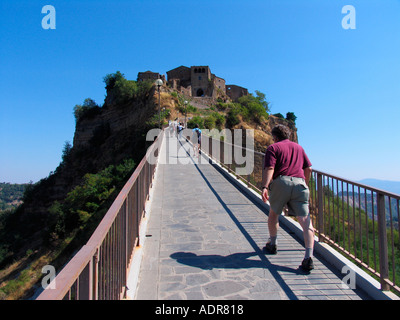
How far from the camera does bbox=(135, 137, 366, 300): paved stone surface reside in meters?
3.38

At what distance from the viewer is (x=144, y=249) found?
471 centimetres

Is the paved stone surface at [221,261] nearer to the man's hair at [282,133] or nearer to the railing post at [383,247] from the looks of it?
the railing post at [383,247]

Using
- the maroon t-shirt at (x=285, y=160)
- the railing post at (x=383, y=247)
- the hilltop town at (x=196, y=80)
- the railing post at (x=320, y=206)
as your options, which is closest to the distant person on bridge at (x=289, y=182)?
the maroon t-shirt at (x=285, y=160)

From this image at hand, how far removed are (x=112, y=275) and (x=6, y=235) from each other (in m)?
57.9

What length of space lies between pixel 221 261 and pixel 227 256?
210 mm

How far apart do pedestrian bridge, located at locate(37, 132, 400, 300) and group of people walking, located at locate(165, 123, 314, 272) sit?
20.1 inches

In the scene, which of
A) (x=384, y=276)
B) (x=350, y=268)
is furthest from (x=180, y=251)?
(x=384, y=276)

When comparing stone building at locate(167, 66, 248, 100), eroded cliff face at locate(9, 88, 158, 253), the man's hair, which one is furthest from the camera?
stone building at locate(167, 66, 248, 100)

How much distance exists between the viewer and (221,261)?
168 inches

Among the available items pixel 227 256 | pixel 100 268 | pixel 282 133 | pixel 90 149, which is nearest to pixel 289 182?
pixel 282 133

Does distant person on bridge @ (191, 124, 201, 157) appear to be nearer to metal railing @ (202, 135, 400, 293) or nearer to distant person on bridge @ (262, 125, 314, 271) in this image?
metal railing @ (202, 135, 400, 293)

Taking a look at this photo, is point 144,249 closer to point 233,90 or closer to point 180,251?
point 180,251

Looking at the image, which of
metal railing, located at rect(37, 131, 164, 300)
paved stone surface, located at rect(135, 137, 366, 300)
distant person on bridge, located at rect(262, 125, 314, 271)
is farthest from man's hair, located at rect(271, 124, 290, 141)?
metal railing, located at rect(37, 131, 164, 300)

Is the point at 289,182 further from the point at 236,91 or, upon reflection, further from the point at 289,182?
the point at 236,91
